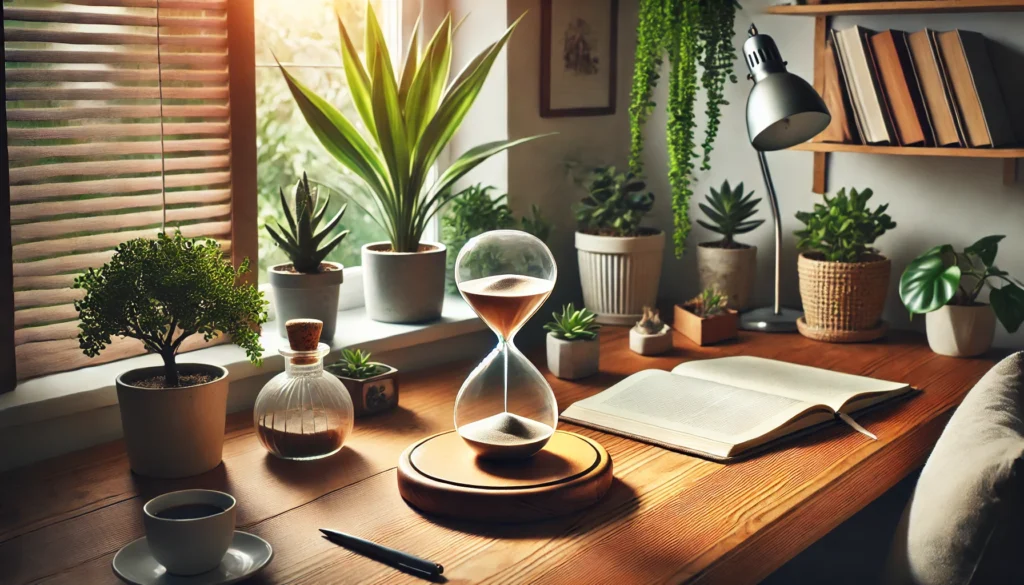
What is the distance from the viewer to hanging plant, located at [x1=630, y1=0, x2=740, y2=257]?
2172 millimetres

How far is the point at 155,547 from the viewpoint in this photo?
1058mm

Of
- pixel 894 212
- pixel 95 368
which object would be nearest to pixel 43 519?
pixel 95 368

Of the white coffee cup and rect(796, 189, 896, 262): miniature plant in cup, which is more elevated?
rect(796, 189, 896, 262): miniature plant in cup

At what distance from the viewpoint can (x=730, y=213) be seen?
231 cm

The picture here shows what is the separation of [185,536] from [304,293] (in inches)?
31.2

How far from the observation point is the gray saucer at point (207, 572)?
1.06 m

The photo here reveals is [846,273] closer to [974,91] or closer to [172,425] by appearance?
[974,91]

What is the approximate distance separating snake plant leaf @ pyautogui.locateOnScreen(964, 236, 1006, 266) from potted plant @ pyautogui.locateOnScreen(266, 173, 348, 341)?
1233 mm

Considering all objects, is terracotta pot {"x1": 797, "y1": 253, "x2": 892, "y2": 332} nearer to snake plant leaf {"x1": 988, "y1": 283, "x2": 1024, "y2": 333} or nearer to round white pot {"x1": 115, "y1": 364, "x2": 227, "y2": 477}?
snake plant leaf {"x1": 988, "y1": 283, "x2": 1024, "y2": 333}

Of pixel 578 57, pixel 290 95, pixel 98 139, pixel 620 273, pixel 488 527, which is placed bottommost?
pixel 488 527

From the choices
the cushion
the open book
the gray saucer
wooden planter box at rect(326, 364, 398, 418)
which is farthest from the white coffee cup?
the cushion

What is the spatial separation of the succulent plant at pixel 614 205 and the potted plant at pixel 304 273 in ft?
2.23

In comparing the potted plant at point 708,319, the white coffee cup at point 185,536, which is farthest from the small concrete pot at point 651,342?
the white coffee cup at point 185,536

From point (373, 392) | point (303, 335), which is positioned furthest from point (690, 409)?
point (303, 335)
